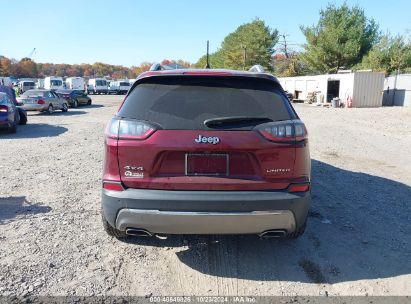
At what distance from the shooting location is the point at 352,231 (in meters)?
4.56

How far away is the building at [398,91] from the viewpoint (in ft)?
105

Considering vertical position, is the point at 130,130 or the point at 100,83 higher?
the point at 100,83

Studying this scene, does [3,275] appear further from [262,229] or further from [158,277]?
[262,229]

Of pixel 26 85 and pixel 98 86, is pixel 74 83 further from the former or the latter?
pixel 98 86

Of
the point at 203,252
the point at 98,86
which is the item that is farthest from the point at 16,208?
the point at 98,86

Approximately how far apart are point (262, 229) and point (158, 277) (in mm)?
1082

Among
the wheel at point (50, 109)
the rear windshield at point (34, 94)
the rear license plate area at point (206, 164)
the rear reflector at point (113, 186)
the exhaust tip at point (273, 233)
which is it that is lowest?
the wheel at point (50, 109)

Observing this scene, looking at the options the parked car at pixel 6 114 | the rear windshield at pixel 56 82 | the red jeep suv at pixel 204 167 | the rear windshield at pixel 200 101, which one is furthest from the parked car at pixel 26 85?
the red jeep suv at pixel 204 167

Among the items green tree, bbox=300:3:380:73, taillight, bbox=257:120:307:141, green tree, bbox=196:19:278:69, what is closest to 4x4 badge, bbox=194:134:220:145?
taillight, bbox=257:120:307:141

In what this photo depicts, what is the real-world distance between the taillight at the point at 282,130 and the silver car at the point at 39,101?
21415 millimetres

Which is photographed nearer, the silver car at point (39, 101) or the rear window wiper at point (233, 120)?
the rear window wiper at point (233, 120)

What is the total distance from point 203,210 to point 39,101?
21948mm

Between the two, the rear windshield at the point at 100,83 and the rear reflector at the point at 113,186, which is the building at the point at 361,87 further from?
the rear windshield at the point at 100,83

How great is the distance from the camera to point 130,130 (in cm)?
321
